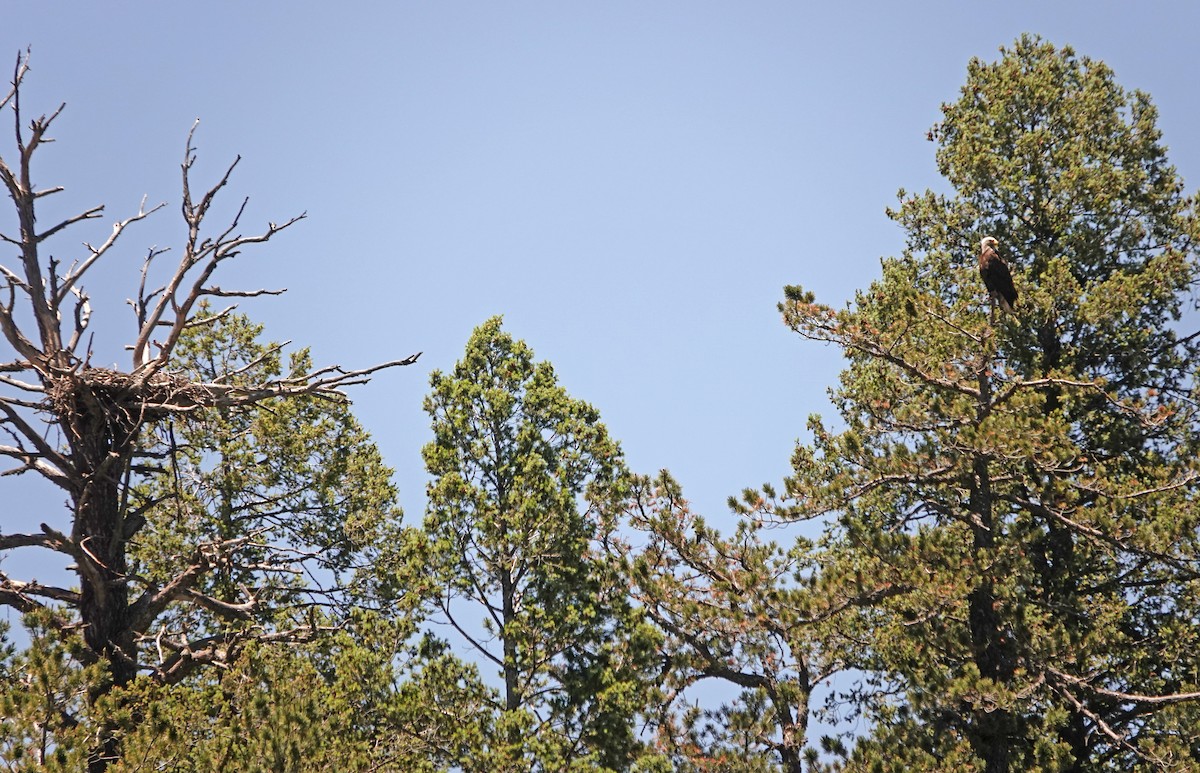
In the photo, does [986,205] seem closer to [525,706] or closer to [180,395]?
[525,706]

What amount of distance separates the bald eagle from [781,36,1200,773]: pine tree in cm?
45

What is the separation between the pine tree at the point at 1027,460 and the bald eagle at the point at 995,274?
0.45 metres

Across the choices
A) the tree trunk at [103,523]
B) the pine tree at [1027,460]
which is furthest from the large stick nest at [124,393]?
the pine tree at [1027,460]

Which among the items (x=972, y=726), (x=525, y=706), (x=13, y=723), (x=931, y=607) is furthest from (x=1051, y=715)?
(x=13, y=723)

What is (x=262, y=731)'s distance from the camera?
34.9 feet

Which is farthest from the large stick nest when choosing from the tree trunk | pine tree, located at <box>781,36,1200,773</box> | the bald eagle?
the bald eagle

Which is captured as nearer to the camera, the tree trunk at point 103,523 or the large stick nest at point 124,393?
the tree trunk at point 103,523

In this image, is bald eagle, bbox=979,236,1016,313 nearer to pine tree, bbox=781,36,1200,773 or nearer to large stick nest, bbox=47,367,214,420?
pine tree, bbox=781,36,1200,773

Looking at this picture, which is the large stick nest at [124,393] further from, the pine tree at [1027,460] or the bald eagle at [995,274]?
the bald eagle at [995,274]

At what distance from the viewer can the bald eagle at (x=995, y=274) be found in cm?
1529

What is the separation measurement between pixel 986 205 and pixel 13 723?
623 inches

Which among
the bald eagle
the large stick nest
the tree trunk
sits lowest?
the tree trunk

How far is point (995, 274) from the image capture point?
1551 centimetres

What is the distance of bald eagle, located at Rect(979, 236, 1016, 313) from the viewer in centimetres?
1529
